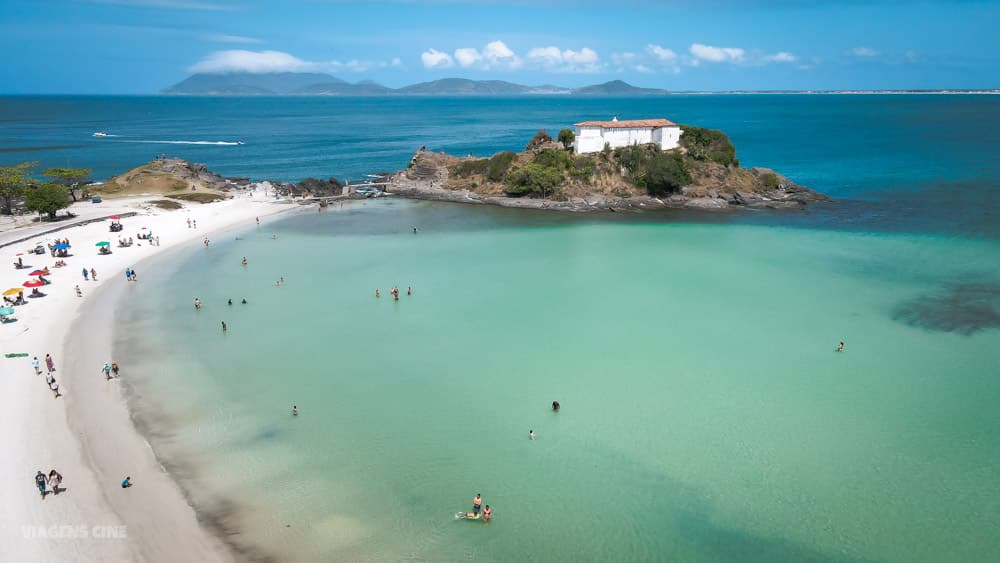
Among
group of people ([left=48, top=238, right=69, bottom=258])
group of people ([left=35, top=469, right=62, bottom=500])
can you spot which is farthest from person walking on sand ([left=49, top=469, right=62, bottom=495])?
group of people ([left=48, top=238, right=69, bottom=258])

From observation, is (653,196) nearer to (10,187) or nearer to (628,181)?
(628,181)

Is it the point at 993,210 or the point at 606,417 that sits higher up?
the point at 993,210

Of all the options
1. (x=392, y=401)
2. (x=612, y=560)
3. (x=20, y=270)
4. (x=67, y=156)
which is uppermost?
(x=67, y=156)

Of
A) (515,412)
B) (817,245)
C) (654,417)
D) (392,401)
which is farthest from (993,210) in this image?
(392,401)

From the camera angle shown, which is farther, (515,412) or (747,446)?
(515,412)

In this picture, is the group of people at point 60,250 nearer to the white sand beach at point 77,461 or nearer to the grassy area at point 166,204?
the white sand beach at point 77,461

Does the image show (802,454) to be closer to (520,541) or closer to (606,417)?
(606,417)

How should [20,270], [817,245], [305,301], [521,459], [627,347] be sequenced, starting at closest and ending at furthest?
[521,459], [627,347], [305,301], [20,270], [817,245]
